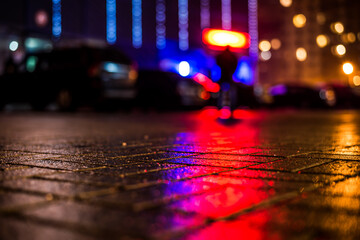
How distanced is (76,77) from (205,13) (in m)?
26.6

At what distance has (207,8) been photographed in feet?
129

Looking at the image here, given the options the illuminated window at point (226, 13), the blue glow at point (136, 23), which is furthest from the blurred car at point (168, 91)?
the illuminated window at point (226, 13)

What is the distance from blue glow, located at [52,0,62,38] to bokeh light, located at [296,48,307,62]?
49.0 m

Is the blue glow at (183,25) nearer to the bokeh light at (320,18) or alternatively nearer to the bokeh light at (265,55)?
the bokeh light at (320,18)

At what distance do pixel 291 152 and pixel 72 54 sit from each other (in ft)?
38.3

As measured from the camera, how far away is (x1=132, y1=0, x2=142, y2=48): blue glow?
30.9 m

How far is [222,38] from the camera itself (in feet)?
119

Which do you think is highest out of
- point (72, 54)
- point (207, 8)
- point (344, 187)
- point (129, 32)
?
point (207, 8)

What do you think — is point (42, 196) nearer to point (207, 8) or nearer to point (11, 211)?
point (11, 211)

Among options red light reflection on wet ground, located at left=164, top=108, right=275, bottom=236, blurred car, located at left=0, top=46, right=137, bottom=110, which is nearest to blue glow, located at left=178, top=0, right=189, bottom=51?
blurred car, located at left=0, top=46, right=137, bottom=110

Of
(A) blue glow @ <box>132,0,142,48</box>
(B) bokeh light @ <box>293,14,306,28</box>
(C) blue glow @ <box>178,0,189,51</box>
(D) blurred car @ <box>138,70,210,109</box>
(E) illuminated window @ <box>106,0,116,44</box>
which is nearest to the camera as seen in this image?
(D) blurred car @ <box>138,70,210,109</box>

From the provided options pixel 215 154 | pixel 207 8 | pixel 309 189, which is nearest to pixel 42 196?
pixel 309 189

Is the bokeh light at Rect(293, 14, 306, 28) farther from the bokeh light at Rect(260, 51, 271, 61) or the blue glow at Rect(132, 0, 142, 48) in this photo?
the blue glow at Rect(132, 0, 142, 48)

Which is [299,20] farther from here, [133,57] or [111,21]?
[111,21]
